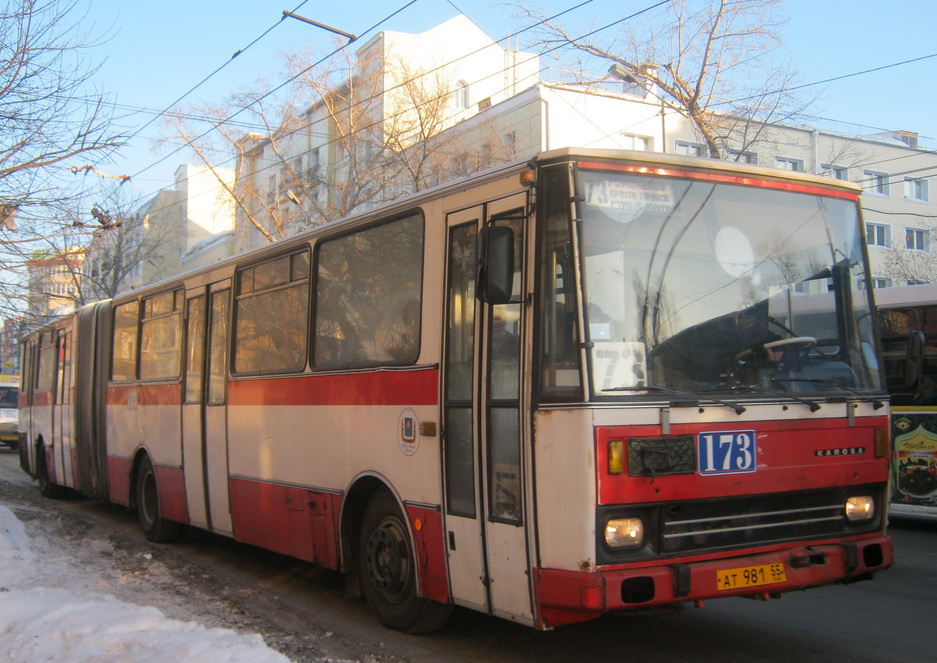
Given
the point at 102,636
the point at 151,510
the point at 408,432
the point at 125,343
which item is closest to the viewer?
the point at 102,636

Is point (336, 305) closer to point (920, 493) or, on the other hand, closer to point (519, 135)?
point (920, 493)

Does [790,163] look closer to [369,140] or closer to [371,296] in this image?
[369,140]

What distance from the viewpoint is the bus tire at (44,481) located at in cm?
1678

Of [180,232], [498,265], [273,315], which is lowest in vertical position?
[498,265]

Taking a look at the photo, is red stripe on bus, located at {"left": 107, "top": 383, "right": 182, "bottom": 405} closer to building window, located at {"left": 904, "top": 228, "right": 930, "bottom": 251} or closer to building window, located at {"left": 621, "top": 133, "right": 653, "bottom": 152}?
building window, located at {"left": 621, "top": 133, "right": 653, "bottom": 152}

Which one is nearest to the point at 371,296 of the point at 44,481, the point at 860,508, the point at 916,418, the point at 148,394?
the point at 860,508

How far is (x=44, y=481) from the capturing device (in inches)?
673

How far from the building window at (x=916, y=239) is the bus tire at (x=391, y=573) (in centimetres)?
4036

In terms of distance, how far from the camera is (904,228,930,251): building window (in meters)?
41.8

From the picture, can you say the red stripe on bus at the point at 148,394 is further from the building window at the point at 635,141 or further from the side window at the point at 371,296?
the building window at the point at 635,141

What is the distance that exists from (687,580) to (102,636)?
3619mm

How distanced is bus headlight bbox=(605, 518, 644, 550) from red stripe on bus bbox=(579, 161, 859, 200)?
6.63ft

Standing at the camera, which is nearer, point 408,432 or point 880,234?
→ point 408,432

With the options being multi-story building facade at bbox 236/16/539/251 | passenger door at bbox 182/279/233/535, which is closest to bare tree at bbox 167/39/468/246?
multi-story building facade at bbox 236/16/539/251
